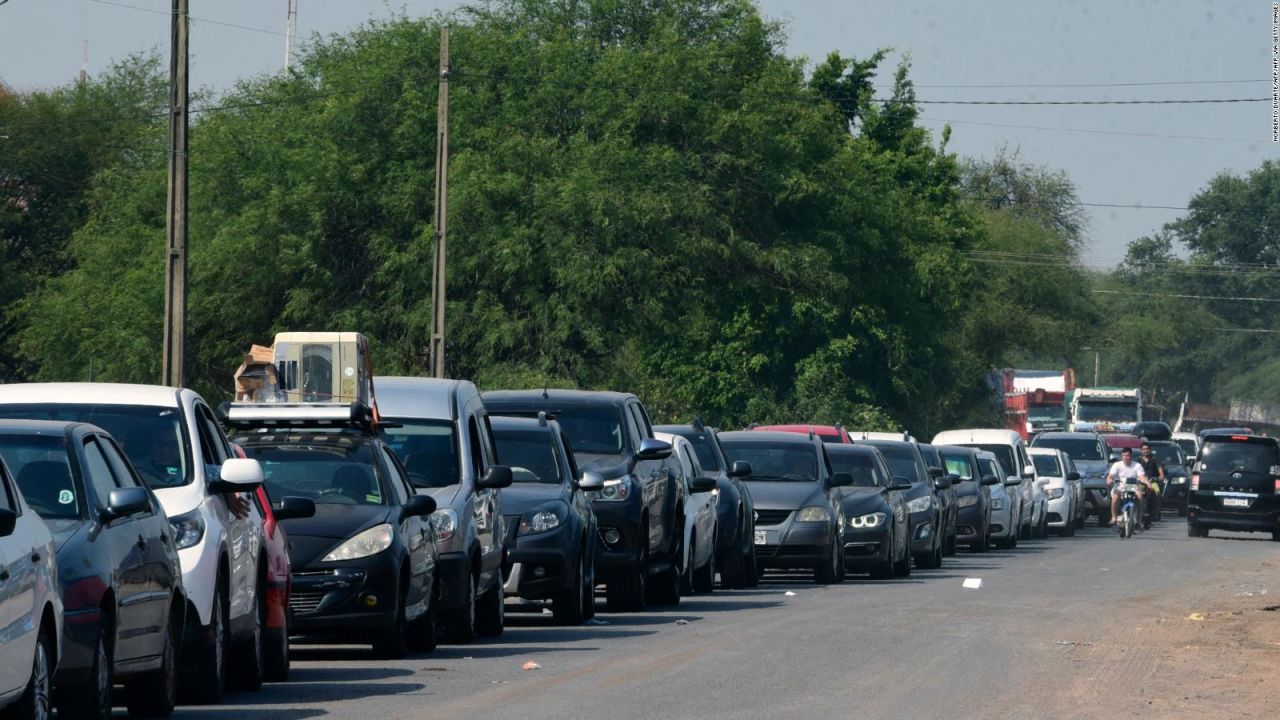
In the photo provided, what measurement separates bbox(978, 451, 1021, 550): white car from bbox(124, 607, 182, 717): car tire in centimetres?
2941

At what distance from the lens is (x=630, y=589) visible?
66.9ft

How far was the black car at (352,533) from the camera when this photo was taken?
1424 centimetres

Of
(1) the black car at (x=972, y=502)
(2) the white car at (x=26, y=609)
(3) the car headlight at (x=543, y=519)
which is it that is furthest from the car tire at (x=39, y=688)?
(1) the black car at (x=972, y=502)

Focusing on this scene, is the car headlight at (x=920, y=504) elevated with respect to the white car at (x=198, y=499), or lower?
lower

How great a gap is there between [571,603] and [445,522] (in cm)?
255

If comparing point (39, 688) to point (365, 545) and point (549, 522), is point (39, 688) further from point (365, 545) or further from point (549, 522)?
point (549, 522)

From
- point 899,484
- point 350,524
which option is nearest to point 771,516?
point 899,484

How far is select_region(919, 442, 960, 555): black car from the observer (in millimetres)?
32750

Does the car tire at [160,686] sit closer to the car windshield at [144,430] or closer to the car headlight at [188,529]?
the car headlight at [188,529]

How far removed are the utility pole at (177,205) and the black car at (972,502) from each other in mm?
13699

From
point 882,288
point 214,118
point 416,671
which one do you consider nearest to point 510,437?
point 416,671

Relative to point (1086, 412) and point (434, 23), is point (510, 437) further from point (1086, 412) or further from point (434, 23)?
point (1086, 412)

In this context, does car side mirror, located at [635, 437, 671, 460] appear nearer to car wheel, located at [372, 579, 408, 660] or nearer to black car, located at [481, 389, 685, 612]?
black car, located at [481, 389, 685, 612]

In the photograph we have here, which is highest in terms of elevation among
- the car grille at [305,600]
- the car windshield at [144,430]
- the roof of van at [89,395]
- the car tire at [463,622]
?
the roof of van at [89,395]
